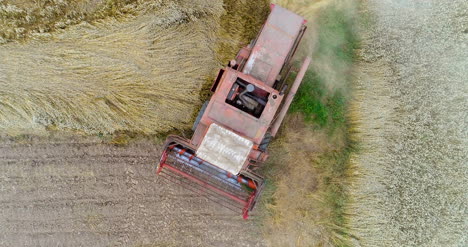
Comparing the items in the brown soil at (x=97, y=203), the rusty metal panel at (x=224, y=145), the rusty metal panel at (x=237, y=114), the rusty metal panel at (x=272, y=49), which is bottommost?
the brown soil at (x=97, y=203)

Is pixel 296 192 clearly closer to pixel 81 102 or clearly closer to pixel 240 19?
pixel 240 19

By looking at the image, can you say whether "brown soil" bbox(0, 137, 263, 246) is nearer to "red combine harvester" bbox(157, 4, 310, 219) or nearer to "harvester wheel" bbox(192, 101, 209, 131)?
"red combine harvester" bbox(157, 4, 310, 219)

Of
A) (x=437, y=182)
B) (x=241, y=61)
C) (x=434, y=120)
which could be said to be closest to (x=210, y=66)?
(x=241, y=61)

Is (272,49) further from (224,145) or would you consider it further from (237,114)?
(224,145)

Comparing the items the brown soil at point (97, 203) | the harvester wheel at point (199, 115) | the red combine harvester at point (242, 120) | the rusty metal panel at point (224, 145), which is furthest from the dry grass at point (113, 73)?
the rusty metal panel at point (224, 145)

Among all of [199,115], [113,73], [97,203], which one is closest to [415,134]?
[199,115]

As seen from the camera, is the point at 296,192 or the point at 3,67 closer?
the point at 3,67

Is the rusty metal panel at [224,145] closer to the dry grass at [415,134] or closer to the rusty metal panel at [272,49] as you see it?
the rusty metal panel at [272,49]
